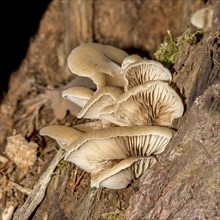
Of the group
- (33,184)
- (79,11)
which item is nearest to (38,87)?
(79,11)

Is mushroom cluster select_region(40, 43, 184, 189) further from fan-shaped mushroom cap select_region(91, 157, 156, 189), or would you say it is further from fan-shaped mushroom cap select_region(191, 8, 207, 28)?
fan-shaped mushroom cap select_region(191, 8, 207, 28)

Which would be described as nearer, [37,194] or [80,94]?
[80,94]

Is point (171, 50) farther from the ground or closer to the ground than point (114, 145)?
farther from the ground

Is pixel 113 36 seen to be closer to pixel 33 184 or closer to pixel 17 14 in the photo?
pixel 17 14

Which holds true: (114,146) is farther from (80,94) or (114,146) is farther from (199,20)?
(199,20)

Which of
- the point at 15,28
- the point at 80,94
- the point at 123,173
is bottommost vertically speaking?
the point at 15,28

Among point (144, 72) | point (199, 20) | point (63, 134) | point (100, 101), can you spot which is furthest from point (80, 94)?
point (199, 20)
